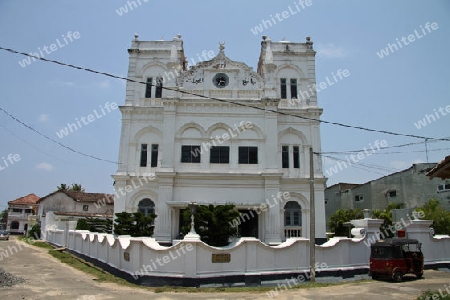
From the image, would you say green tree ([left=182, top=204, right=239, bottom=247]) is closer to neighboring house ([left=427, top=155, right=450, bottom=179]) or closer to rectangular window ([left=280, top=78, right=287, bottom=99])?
neighboring house ([left=427, top=155, right=450, bottom=179])

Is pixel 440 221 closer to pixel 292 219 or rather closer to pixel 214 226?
pixel 292 219

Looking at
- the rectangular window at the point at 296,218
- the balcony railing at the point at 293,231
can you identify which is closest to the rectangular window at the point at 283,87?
the rectangular window at the point at 296,218

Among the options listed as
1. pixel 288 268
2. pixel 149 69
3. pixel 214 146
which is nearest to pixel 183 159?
pixel 214 146

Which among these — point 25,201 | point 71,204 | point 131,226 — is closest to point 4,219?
point 25,201

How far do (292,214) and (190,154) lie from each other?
7.40 m

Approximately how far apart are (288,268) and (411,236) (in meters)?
6.53

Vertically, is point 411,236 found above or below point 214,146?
below

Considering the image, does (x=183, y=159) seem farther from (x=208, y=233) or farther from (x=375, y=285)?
(x=375, y=285)

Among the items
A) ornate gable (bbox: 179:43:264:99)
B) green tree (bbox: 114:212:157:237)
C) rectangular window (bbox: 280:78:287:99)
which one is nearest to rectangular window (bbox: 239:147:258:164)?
ornate gable (bbox: 179:43:264:99)

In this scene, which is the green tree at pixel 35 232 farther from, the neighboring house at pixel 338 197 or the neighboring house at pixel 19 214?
the neighboring house at pixel 338 197

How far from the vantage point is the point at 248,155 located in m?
21.7

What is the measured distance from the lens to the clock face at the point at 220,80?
22859mm

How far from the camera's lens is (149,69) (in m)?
24.3

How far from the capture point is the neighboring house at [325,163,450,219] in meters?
27.9
